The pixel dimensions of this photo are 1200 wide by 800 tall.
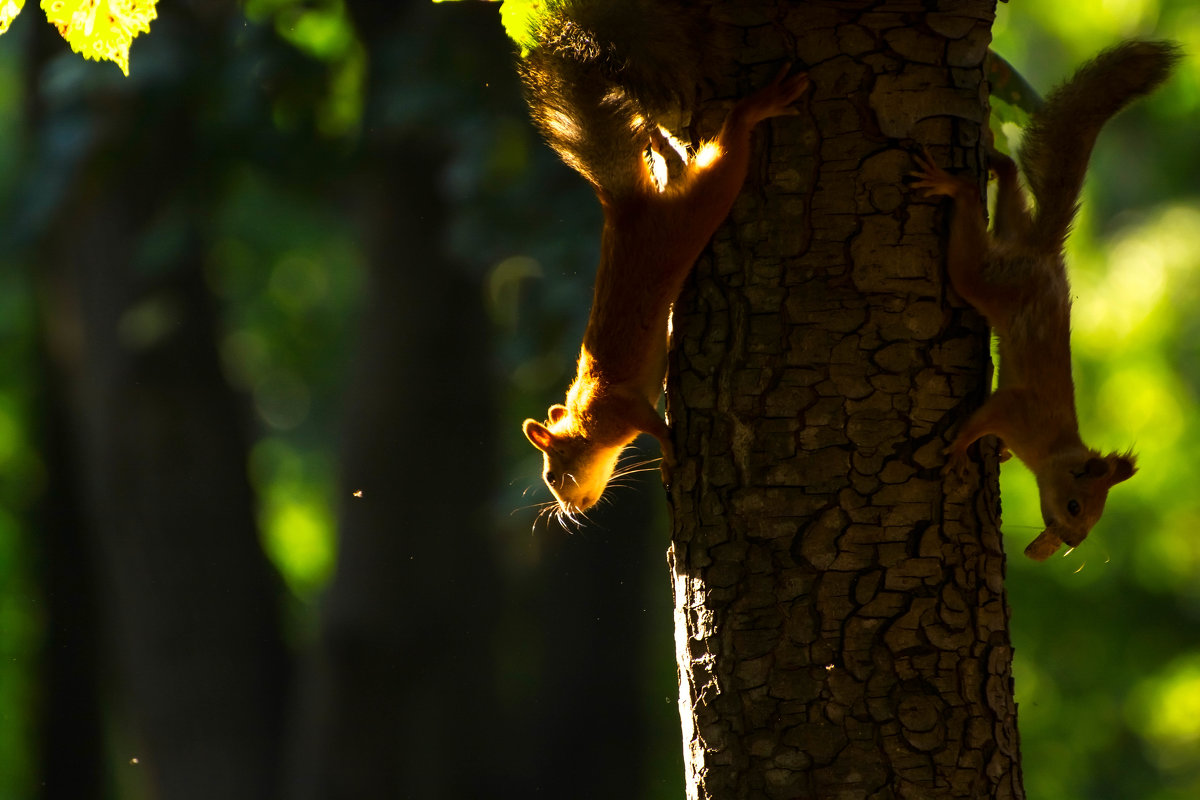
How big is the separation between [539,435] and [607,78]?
3.31ft

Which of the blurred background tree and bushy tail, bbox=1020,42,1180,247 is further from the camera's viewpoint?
the blurred background tree

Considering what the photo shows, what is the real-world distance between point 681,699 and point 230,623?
5.65m

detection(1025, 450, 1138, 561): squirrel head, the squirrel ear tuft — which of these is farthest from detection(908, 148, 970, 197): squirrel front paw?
the squirrel ear tuft

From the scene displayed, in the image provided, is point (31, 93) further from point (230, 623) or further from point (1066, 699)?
point (1066, 699)

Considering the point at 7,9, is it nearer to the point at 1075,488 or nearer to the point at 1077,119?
the point at 1077,119

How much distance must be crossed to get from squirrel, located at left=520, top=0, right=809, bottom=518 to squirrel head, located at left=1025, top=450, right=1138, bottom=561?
767 mm

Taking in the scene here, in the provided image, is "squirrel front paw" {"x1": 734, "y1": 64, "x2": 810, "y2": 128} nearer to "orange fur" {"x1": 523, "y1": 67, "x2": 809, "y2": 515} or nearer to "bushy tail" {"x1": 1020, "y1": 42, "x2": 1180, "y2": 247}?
"orange fur" {"x1": 523, "y1": 67, "x2": 809, "y2": 515}

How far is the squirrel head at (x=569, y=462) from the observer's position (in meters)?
2.55

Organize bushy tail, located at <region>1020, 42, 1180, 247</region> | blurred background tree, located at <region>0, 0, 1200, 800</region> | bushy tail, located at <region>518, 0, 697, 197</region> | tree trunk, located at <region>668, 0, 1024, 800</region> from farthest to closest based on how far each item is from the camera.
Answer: blurred background tree, located at <region>0, 0, 1200, 800</region>, bushy tail, located at <region>1020, 42, 1180, 247</region>, bushy tail, located at <region>518, 0, 697, 197</region>, tree trunk, located at <region>668, 0, 1024, 800</region>

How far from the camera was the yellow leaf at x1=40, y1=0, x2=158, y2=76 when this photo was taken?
179 centimetres

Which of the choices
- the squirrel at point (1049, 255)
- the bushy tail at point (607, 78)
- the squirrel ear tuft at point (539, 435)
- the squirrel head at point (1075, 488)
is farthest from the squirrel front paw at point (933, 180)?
the squirrel ear tuft at point (539, 435)

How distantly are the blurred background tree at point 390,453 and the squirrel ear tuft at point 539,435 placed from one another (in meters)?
1.50

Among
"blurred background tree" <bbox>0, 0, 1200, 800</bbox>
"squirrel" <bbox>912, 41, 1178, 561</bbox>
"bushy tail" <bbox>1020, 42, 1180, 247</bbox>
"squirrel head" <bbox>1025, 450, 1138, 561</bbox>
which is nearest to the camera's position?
"squirrel" <bbox>912, 41, 1178, 561</bbox>

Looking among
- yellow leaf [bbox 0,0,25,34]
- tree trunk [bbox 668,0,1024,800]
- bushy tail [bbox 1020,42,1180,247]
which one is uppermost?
yellow leaf [bbox 0,0,25,34]
